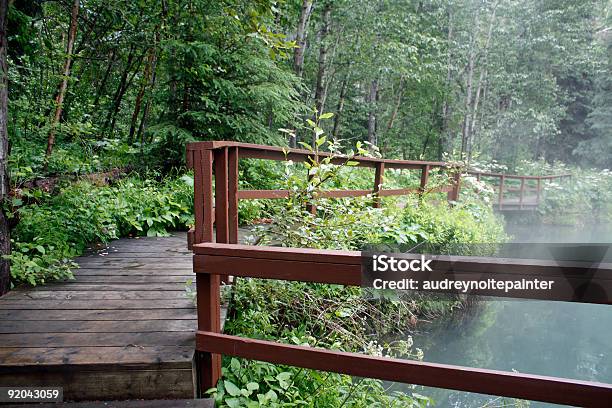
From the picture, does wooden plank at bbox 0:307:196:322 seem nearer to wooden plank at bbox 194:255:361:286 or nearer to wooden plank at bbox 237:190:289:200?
wooden plank at bbox 194:255:361:286

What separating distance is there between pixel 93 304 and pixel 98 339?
0.56 metres

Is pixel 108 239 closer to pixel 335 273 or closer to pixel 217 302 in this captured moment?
pixel 217 302

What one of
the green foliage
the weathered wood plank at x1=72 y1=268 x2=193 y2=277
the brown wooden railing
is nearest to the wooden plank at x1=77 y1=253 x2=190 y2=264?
the green foliage

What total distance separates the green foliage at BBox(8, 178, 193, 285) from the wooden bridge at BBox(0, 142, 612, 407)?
294 mm

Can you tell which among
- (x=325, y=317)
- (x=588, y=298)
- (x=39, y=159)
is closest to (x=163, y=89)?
(x=39, y=159)

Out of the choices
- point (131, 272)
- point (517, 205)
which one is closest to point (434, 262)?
point (131, 272)

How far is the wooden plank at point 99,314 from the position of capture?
2.37 metres

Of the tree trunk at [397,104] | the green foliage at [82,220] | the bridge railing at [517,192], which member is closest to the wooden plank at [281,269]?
the green foliage at [82,220]

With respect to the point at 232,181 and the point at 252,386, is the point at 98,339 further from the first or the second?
the point at 232,181

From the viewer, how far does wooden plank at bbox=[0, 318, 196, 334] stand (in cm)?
219

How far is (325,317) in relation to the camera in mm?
3023

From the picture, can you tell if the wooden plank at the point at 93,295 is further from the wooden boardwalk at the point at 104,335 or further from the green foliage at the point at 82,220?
the green foliage at the point at 82,220

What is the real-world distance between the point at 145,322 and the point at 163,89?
5180mm

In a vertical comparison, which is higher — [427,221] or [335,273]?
[335,273]
